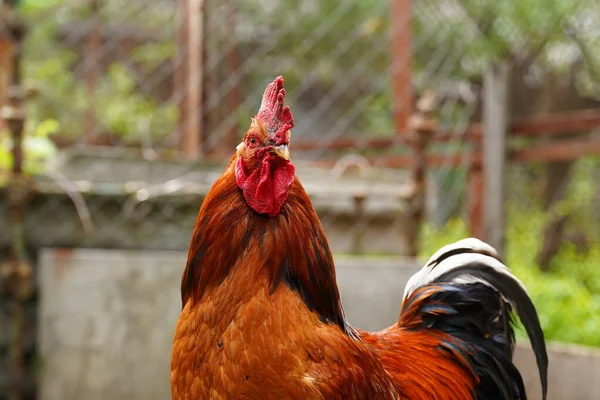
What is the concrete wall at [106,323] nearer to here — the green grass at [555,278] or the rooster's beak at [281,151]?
the rooster's beak at [281,151]

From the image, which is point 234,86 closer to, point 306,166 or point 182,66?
point 182,66

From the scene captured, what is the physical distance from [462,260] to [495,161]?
2.24m

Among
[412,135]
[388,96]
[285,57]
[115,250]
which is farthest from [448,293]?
[285,57]

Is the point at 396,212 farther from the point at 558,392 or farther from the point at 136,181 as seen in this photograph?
the point at 136,181

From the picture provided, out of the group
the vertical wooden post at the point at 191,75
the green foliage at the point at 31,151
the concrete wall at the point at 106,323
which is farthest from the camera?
the vertical wooden post at the point at 191,75

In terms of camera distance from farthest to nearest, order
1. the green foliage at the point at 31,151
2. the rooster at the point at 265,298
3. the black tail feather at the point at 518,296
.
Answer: the green foliage at the point at 31,151, the black tail feather at the point at 518,296, the rooster at the point at 265,298

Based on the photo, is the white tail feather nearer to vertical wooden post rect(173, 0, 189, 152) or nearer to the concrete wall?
the concrete wall

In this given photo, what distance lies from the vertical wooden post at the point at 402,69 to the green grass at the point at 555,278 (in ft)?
4.13

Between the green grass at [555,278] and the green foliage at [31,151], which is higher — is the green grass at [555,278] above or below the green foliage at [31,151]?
below

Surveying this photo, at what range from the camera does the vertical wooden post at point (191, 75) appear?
4.07 m

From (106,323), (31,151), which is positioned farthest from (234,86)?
(106,323)

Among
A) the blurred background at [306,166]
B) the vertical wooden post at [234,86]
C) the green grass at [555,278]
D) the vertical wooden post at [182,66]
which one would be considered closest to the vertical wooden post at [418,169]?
the blurred background at [306,166]

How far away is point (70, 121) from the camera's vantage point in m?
7.72

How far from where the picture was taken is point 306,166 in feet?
14.9
